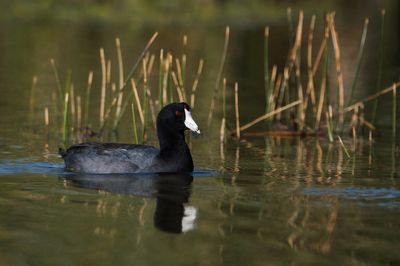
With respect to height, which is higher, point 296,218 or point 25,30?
point 25,30

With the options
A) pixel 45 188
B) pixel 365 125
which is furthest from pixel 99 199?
pixel 365 125

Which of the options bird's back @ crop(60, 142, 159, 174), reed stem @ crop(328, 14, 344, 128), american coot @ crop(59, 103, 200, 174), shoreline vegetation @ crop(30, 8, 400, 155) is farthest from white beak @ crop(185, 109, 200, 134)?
reed stem @ crop(328, 14, 344, 128)

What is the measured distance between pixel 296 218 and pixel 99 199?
205 centimetres

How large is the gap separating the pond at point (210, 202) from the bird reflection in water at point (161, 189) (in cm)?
1

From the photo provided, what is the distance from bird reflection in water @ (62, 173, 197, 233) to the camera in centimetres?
958

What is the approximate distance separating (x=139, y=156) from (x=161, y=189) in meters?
1.00

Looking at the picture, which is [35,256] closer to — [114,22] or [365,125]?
[365,125]

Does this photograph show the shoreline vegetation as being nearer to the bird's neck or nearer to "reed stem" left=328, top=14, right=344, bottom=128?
"reed stem" left=328, top=14, right=344, bottom=128

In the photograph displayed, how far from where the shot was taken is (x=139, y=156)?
12.1m

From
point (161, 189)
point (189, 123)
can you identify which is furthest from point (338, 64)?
point (161, 189)

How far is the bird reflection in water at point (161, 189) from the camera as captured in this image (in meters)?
9.58

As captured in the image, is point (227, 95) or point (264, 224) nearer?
point (264, 224)

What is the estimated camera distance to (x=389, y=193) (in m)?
11.0

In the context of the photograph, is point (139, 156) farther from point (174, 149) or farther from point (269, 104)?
point (269, 104)
